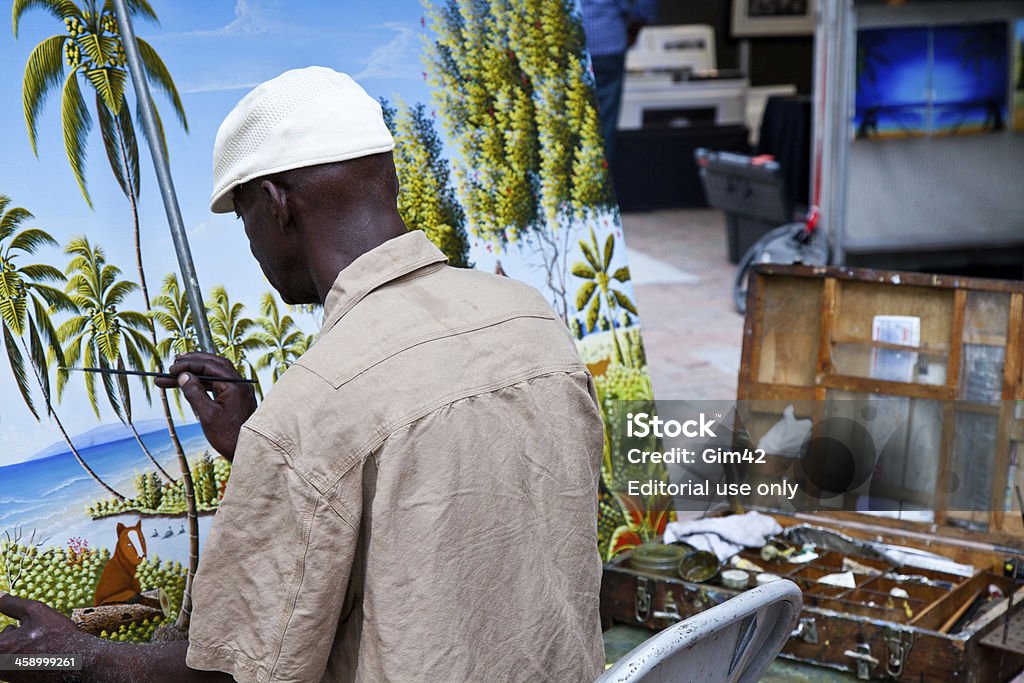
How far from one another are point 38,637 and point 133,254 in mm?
566

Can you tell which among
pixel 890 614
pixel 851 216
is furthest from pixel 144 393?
pixel 851 216

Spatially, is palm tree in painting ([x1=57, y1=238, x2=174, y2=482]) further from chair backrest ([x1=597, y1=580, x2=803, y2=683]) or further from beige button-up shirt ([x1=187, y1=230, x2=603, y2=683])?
chair backrest ([x1=597, y1=580, x2=803, y2=683])

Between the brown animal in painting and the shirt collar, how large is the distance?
0.63 meters

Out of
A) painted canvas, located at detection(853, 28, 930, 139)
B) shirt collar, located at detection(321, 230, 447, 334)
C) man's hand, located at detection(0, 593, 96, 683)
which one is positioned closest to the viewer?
shirt collar, located at detection(321, 230, 447, 334)

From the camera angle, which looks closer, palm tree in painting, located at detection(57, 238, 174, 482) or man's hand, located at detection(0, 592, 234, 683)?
man's hand, located at detection(0, 592, 234, 683)

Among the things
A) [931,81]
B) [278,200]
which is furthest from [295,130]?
[931,81]

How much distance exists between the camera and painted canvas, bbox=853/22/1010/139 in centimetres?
549

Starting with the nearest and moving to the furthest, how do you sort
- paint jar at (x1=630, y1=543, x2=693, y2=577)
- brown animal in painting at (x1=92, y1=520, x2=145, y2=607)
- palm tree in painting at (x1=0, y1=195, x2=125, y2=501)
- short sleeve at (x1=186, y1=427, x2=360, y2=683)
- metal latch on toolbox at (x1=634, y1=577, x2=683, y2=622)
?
short sleeve at (x1=186, y1=427, x2=360, y2=683), palm tree in painting at (x1=0, y1=195, x2=125, y2=501), brown animal in painting at (x1=92, y1=520, x2=145, y2=607), metal latch on toolbox at (x1=634, y1=577, x2=683, y2=622), paint jar at (x1=630, y1=543, x2=693, y2=577)

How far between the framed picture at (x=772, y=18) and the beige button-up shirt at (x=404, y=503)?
10.5 m

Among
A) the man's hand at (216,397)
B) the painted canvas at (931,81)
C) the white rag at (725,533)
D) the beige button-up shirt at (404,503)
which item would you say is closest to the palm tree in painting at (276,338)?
the man's hand at (216,397)

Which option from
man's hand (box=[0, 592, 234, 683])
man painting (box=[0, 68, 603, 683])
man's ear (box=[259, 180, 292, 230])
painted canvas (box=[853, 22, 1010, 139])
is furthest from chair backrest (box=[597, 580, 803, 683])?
painted canvas (box=[853, 22, 1010, 139])

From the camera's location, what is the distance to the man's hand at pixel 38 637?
55.6 inches

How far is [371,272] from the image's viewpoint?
4.15 ft

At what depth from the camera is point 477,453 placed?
1194 millimetres
